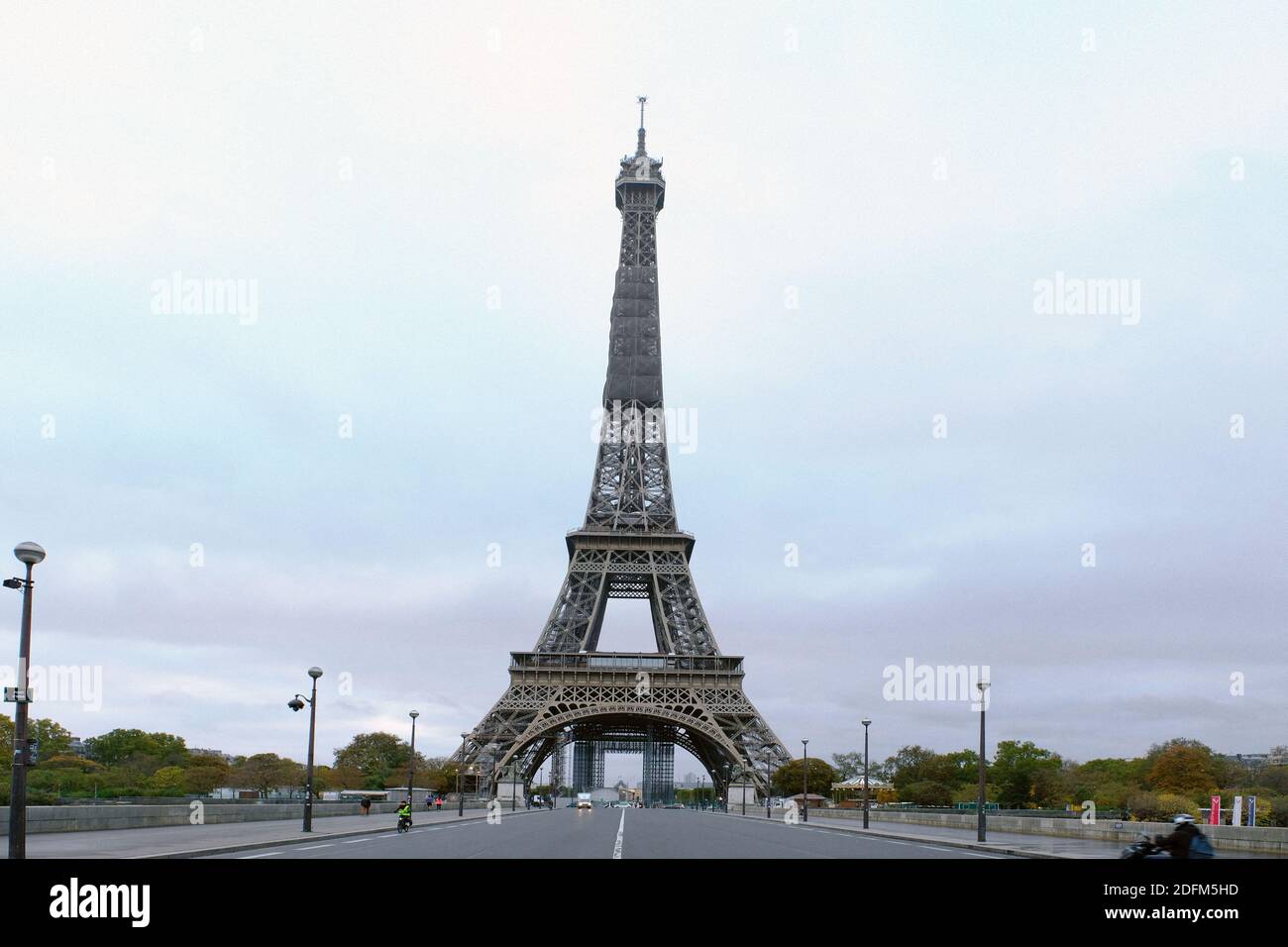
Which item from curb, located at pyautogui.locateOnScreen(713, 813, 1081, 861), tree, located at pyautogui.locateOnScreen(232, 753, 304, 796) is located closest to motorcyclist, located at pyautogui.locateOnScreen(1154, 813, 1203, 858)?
curb, located at pyautogui.locateOnScreen(713, 813, 1081, 861)

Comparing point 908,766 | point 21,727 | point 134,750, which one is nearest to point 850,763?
point 908,766

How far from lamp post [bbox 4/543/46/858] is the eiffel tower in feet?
217

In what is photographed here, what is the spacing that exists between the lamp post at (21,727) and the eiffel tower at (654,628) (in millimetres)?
66004

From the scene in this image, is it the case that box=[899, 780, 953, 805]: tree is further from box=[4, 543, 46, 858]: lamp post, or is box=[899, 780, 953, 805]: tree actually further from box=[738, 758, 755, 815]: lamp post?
box=[4, 543, 46, 858]: lamp post

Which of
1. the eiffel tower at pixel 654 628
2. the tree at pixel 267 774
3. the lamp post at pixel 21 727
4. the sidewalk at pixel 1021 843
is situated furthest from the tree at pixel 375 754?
the lamp post at pixel 21 727

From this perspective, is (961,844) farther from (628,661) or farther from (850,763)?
(850,763)

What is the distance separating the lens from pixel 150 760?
113 m

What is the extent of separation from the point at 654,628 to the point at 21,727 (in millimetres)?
84330

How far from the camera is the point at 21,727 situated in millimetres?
18578

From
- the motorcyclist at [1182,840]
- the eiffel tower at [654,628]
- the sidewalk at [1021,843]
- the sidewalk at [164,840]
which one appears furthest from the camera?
the eiffel tower at [654,628]

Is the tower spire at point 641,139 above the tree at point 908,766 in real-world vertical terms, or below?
above

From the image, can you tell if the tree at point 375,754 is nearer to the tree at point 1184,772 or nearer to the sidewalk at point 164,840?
the tree at point 1184,772

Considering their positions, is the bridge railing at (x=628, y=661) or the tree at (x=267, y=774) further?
the tree at (x=267, y=774)

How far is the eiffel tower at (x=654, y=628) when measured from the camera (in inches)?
3420
